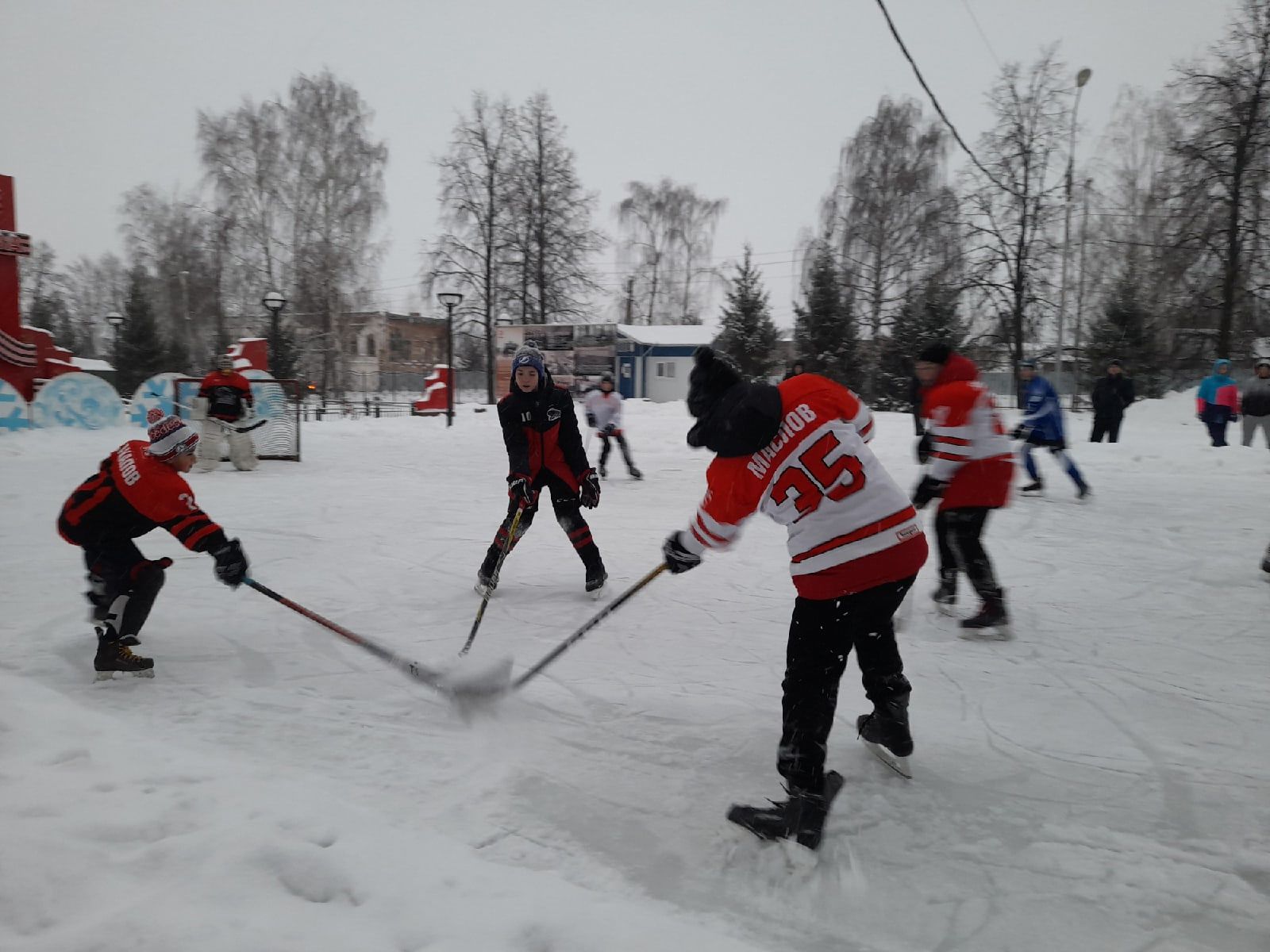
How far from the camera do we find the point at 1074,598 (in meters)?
5.24

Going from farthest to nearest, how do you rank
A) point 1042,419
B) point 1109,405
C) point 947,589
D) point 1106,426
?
1. point 1106,426
2. point 1109,405
3. point 1042,419
4. point 947,589

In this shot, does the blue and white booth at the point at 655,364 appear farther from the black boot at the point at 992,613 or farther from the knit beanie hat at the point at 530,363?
the black boot at the point at 992,613

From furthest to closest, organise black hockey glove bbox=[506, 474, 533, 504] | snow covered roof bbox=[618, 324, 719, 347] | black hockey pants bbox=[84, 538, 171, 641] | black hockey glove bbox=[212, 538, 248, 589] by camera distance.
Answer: snow covered roof bbox=[618, 324, 719, 347] → black hockey glove bbox=[506, 474, 533, 504] → black hockey pants bbox=[84, 538, 171, 641] → black hockey glove bbox=[212, 538, 248, 589]

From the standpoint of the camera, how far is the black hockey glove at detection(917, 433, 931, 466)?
4537mm

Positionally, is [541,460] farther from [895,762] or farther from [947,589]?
[895,762]

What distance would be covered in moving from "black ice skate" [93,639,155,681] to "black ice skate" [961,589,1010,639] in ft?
13.7

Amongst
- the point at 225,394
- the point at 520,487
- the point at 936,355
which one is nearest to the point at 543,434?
the point at 520,487

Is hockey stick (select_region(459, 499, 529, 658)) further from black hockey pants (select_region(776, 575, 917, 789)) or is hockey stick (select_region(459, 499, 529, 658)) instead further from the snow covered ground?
black hockey pants (select_region(776, 575, 917, 789))

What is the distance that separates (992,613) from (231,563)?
12.9 ft

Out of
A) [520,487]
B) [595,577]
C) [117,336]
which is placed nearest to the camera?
[520,487]

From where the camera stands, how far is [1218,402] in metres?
12.4

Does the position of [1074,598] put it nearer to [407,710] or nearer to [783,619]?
[783,619]

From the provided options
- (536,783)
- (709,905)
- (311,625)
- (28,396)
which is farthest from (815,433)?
(28,396)

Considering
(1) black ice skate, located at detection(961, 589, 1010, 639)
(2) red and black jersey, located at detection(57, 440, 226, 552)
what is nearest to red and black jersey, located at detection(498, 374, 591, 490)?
(2) red and black jersey, located at detection(57, 440, 226, 552)
